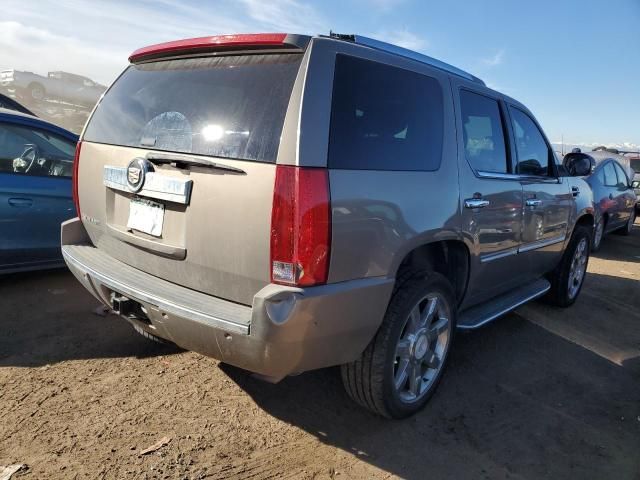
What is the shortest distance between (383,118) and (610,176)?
26.7ft

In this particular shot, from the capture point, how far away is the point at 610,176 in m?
9.05

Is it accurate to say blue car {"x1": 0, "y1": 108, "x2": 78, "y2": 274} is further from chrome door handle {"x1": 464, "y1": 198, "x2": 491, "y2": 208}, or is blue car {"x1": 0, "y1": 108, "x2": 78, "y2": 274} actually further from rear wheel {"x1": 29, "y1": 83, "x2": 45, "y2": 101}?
rear wheel {"x1": 29, "y1": 83, "x2": 45, "y2": 101}

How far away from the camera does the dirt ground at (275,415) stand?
2.45 m

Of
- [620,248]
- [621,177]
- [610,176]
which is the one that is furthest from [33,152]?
[621,177]

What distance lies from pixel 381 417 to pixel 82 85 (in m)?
24.2

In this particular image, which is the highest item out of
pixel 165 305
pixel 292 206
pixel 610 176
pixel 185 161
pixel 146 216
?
pixel 610 176

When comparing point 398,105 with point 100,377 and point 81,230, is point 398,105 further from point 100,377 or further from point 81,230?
point 100,377

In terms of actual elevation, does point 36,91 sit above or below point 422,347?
above

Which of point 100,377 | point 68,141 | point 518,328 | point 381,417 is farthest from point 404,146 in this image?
point 68,141

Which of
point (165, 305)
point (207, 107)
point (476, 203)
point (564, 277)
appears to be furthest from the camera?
point (564, 277)

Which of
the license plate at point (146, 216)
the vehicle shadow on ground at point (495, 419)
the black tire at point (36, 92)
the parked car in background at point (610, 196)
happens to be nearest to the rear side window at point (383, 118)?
the license plate at point (146, 216)

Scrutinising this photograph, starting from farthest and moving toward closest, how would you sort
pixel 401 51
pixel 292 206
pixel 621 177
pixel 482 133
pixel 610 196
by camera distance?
pixel 621 177 < pixel 610 196 < pixel 482 133 < pixel 401 51 < pixel 292 206

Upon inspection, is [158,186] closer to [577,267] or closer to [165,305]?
[165,305]

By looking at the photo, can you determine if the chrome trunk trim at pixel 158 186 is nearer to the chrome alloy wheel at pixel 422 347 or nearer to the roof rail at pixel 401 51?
the roof rail at pixel 401 51
